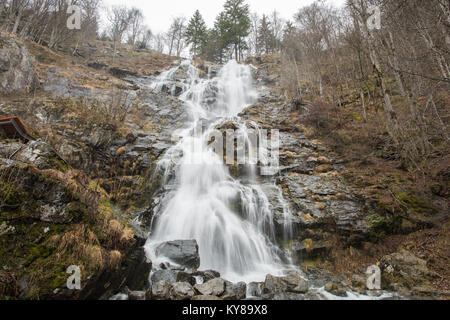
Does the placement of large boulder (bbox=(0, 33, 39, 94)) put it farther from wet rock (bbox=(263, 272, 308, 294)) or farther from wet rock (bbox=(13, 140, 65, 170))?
wet rock (bbox=(263, 272, 308, 294))

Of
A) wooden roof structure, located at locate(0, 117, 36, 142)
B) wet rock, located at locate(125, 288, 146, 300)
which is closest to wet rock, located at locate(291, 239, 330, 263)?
wet rock, located at locate(125, 288, 146, 300)

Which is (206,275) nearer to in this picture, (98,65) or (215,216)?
(215,216)

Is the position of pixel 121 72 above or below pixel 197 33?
below

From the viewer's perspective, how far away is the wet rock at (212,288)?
4.53 m

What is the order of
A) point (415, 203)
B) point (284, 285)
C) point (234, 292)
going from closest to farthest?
1. point (234, 292)
2. point (284, 285)
3. point (415, 203)

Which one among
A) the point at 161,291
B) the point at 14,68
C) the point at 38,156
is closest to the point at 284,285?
the point at 161,291

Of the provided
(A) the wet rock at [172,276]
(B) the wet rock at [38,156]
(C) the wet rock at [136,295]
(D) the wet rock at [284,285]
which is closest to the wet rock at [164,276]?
(A) the wet rock at [172,276]

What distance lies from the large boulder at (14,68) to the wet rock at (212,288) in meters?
14.0

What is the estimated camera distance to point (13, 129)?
16.9 feet

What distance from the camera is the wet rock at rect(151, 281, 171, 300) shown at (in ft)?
14.1

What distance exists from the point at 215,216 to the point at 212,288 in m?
3.78

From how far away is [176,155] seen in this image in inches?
445

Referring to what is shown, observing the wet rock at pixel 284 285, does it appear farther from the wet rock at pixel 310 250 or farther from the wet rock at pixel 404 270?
the wet rock at pixel 404 270

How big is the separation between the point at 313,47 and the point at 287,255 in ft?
53.3
